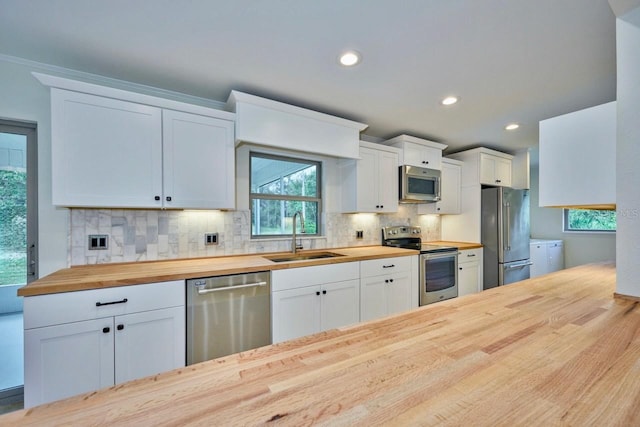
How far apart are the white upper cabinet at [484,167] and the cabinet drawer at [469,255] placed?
98cm

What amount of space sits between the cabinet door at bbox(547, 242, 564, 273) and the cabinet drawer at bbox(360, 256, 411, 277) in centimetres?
340

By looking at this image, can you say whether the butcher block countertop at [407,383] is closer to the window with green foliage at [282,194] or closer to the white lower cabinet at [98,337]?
the white lower cabinet at [98,337]

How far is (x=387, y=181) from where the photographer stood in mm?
3156

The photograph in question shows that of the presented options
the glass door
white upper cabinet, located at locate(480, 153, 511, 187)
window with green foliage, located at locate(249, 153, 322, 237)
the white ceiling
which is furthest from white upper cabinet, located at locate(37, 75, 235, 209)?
white upper cabinet, located at locate(480, 153, 511, 187)

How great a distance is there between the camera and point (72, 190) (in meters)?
1.71

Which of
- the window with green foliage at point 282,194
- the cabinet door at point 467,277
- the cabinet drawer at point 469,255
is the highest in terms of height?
the window with green foliage at point 282,194

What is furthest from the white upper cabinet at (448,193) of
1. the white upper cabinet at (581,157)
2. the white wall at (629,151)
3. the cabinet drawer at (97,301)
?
the cabinet drawer at (97,301)

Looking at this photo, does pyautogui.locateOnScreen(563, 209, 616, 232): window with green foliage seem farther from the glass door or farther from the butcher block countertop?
the glass door

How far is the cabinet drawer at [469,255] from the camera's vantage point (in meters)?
3.43

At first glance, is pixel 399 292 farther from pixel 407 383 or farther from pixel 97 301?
pixel 97 301

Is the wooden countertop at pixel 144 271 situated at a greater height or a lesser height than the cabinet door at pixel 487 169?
lesser

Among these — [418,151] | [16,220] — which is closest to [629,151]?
[418,151]

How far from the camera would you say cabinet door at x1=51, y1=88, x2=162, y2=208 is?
1684 mm

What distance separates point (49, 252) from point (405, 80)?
2.89 m
